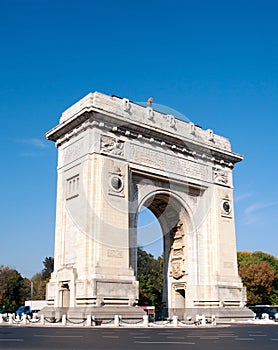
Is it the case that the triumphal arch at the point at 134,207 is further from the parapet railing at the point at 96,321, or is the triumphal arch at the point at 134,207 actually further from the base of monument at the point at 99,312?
the parapet railing at the point at 96,321

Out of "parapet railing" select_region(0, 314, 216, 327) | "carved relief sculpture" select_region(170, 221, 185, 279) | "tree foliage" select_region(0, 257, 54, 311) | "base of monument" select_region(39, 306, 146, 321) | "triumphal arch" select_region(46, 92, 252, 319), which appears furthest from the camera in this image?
"tree foliage" select_region(0, 257, 54, 311)

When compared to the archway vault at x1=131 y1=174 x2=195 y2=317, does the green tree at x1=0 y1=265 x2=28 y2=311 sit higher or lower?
lower

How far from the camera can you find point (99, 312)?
1051 inches

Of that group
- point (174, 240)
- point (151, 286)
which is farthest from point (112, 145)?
point (151, 286)

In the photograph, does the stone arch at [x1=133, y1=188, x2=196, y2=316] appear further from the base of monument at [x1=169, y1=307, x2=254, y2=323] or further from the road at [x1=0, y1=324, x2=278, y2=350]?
the road at [x1=0, y1=324, x2=278, y2=350]

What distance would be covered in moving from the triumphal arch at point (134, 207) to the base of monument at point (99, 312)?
100 millimetres

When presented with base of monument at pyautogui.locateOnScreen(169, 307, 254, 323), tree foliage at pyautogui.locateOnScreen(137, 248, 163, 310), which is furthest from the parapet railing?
tree foliage at pyautogui.locateOnScreen(137, 248, 163, 310)

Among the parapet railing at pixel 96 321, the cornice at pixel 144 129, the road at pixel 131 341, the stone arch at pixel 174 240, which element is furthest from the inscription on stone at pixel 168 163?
the road at pixel 131 341

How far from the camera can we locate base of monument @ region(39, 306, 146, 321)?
26656 millimetres

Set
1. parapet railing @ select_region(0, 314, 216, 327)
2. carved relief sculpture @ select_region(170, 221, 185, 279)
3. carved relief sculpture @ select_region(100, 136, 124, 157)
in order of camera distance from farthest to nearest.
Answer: carved relief sculpture @ select_region(170, 221, 185, 279) → carved relief sculpture @ select_region(100, 136, 124, 157) → parapet railing @ select_region(0, 314, 216, 327)

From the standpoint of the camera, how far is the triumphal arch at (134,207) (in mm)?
28859

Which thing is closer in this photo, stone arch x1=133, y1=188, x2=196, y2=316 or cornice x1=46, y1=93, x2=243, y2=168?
cornice x1=46, y1=93, x2=243, y2=168

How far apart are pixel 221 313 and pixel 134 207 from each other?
10519 mm

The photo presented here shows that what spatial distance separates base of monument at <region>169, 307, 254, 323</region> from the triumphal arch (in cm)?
9
